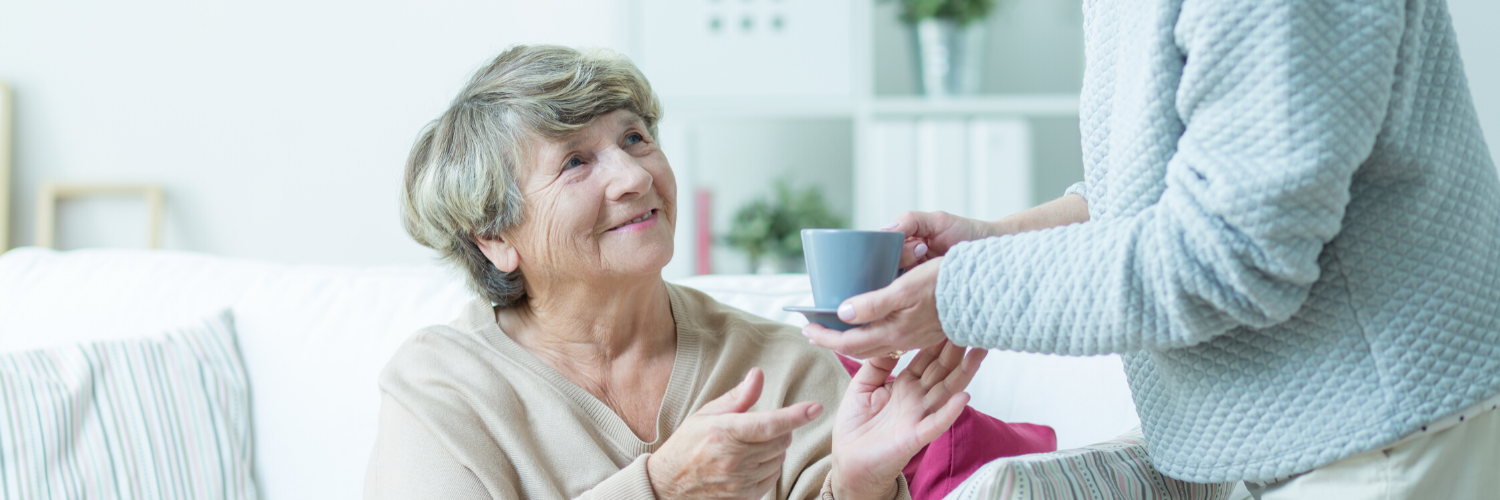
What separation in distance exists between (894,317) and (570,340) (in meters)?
0.73

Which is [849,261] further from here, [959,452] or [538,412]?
[538,412]

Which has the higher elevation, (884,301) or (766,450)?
(884,301)

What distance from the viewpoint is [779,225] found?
9.29 ft

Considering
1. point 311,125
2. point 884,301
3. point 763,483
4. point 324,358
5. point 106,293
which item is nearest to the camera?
point 884,301

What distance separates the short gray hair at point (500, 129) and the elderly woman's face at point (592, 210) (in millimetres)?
21

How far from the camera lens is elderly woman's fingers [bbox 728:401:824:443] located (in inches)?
39.1

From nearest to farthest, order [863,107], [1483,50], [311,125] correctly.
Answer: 1. [1483,50]
2. [863,107]
3. [311,125]

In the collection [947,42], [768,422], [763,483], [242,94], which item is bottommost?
[763,483]

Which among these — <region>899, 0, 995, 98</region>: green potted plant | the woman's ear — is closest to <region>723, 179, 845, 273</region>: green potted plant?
<region>899, 0, 995, 98</region>: green potted plant

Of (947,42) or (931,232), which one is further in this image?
(947,42)

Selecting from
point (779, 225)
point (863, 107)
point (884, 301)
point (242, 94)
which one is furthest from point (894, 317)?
point (242, 94)

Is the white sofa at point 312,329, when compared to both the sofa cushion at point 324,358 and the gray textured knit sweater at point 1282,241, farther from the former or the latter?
the gray textured knit sweater at point 1282,241

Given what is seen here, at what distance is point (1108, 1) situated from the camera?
0.91 meters

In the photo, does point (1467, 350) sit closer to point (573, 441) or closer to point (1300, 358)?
point (1300, 358)
